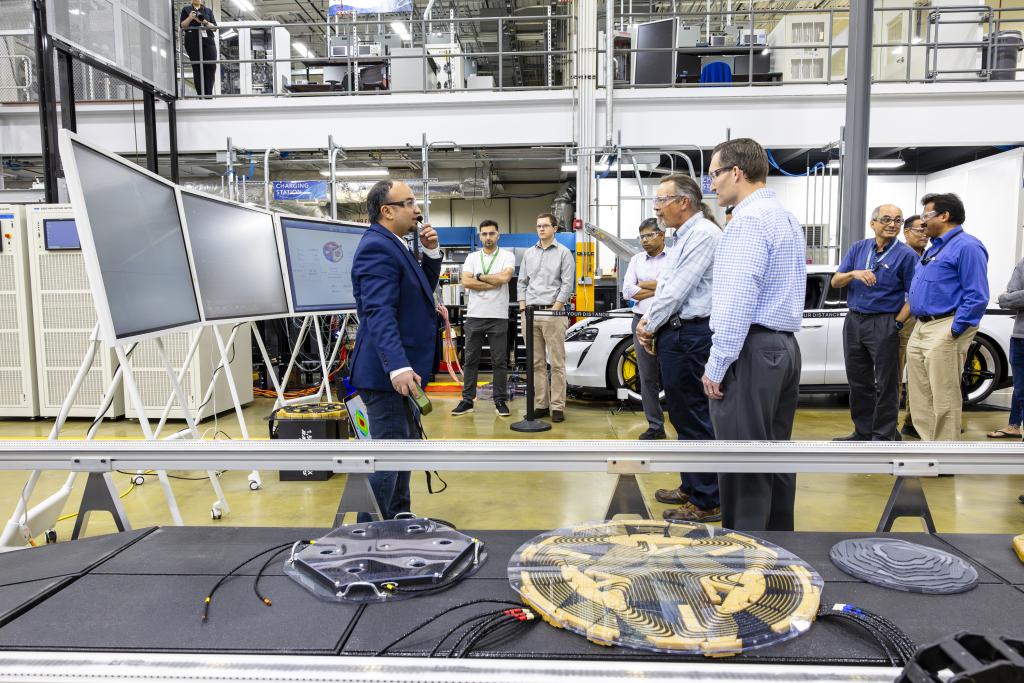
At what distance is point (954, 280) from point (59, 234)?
6557mm

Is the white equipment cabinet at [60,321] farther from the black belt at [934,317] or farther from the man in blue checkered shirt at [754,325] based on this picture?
the black belt at [934,317]

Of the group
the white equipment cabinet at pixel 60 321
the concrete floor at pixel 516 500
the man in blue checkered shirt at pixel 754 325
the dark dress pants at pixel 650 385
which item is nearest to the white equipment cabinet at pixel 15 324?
the white equipment cabinet at pixel 60 321

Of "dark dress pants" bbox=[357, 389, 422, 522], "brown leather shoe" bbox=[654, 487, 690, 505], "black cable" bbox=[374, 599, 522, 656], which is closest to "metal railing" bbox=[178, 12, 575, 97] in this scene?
"brown leather shoe" bbox=[654, 487, 690, 505]

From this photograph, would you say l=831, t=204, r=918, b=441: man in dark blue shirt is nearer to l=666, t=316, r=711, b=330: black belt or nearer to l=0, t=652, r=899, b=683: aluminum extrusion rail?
l=666, t=316, r=711, b=330: black belt

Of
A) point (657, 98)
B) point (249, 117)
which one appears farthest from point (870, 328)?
point (249, 117)

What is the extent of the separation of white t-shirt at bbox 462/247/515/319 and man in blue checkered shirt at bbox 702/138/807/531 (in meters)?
3.56

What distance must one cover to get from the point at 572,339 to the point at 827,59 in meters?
5.70

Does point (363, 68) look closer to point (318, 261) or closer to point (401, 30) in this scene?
point (318, 261)

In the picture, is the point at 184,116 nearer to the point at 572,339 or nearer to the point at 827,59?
the point at 572,339

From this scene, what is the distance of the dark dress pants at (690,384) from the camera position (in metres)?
3.03

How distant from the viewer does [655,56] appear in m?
8.11

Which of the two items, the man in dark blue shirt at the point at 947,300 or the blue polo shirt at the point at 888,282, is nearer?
the man in dark blue shirt at the point at 947,300

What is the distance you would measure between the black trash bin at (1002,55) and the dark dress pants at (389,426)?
9098mm

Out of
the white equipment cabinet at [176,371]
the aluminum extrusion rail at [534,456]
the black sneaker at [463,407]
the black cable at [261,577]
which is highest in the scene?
the aluminum extrusion rail at [534,456]
